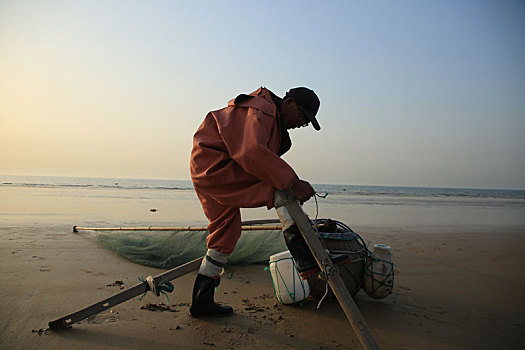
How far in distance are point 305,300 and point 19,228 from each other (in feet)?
18.4

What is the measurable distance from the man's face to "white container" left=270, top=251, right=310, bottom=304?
4.13 feet

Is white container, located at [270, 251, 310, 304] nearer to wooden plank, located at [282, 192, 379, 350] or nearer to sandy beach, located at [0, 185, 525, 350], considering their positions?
sandy beach, located at [0, 185, 525, 350]

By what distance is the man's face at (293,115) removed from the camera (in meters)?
2.41

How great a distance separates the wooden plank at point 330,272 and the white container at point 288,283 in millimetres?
1093

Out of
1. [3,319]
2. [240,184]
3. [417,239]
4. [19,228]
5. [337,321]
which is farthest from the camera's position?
[417,239]

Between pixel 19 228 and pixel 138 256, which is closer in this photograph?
pixel 138 256

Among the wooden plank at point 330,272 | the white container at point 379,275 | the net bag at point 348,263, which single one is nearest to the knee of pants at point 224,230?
the wooden plank at point 330,272

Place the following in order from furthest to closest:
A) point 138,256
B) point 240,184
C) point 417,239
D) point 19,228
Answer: point 417,239 → point 19,228 → point 138,256 → point 240,184

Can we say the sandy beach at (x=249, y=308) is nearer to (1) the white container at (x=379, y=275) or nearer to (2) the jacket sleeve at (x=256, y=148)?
(1) the white container at (x=379, y=275)

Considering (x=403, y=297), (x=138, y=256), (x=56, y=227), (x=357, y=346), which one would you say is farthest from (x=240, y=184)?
(x=56, y=227)

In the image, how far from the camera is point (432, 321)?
2867 mm

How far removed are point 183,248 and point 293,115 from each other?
259 centimetres

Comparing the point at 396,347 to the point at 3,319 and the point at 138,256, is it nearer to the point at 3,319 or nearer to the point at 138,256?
the point at 3,319

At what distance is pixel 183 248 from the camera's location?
4297 mm
